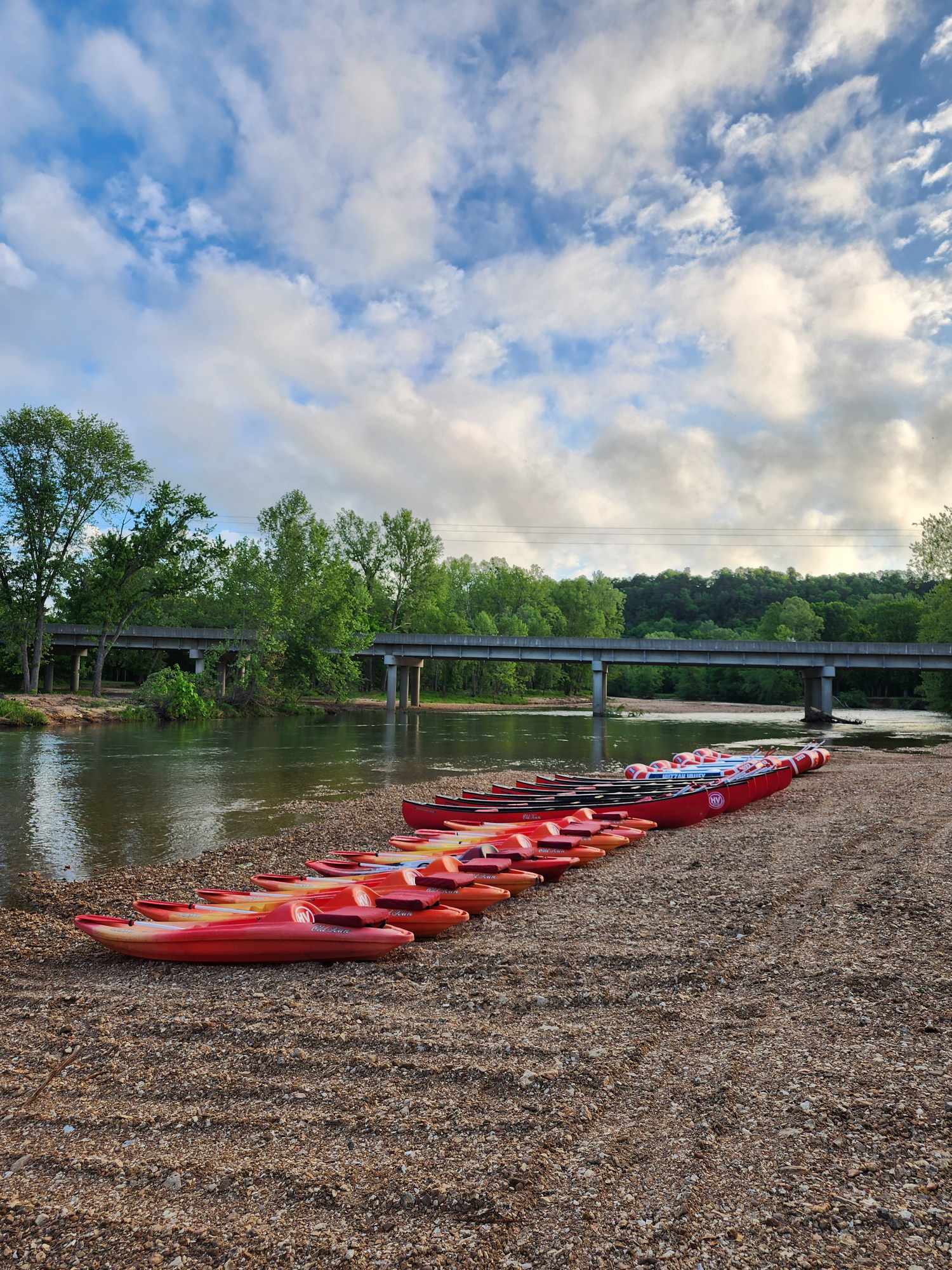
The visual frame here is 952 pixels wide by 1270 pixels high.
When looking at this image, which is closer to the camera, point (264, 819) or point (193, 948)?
point (193, 948)

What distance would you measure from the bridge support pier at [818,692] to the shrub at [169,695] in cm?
4108

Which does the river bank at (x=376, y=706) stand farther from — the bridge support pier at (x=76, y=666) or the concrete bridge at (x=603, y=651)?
the bridge support pier at (x=76, y=666)

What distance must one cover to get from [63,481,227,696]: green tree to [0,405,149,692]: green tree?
1759 millimetres

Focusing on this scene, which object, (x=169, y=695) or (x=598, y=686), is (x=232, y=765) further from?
(x=598, y=686)

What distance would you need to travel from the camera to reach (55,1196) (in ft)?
11.3

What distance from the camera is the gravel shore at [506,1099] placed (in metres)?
3.12

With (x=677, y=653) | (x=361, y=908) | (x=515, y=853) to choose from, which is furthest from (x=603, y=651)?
(x=361, y=908)

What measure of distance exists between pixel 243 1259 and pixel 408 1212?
0.68 m

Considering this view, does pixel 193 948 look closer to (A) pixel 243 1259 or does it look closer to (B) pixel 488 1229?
(A) pixel 243 1259

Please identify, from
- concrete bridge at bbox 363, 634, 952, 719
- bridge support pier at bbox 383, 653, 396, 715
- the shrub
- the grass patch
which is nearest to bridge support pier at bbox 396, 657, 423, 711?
bridge support pier at bbox 383, 653, 396, 715

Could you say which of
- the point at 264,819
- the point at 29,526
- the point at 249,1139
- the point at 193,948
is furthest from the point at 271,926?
the point at 29,526

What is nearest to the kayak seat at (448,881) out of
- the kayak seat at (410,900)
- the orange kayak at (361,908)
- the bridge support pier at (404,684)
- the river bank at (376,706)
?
the kayak seat at (410,900)

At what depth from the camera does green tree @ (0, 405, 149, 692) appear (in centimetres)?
4050

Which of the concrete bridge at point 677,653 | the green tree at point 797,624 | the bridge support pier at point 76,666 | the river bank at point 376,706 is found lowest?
the river bank at point 376,706
